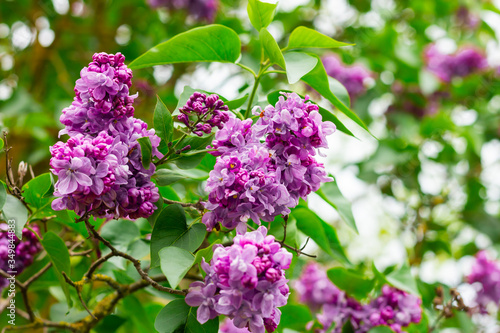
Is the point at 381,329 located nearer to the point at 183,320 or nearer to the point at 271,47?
the point at 183,320

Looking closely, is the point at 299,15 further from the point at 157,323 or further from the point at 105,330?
the point at 157,323

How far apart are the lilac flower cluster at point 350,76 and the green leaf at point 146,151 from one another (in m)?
1.49

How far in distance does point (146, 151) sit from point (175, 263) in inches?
6.1

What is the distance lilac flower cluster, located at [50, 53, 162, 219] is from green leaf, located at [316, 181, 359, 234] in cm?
38

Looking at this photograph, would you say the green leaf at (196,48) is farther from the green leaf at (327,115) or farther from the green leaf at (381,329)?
the green leaf at (381,329)

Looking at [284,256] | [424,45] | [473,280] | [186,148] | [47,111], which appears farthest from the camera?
[424,45]

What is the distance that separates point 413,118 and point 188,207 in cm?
162

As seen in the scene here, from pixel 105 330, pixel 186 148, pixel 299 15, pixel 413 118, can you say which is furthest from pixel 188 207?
pixel 299 15

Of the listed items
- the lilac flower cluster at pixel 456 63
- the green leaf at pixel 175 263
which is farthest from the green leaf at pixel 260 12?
the lilac flower cluster at pixel 456 63

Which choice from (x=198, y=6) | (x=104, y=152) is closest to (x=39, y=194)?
(x=104, y=152)

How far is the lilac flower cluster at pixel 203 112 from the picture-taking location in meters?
0.69

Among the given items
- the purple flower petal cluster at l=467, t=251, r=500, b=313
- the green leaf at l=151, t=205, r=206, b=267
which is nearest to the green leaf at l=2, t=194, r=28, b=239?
the green leaf at l=151, t=205, r=206, b=267

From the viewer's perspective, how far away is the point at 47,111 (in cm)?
207

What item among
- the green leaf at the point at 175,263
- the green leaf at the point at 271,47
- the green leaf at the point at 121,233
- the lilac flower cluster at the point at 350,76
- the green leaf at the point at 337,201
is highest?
the green leaf at the point at 271,47
